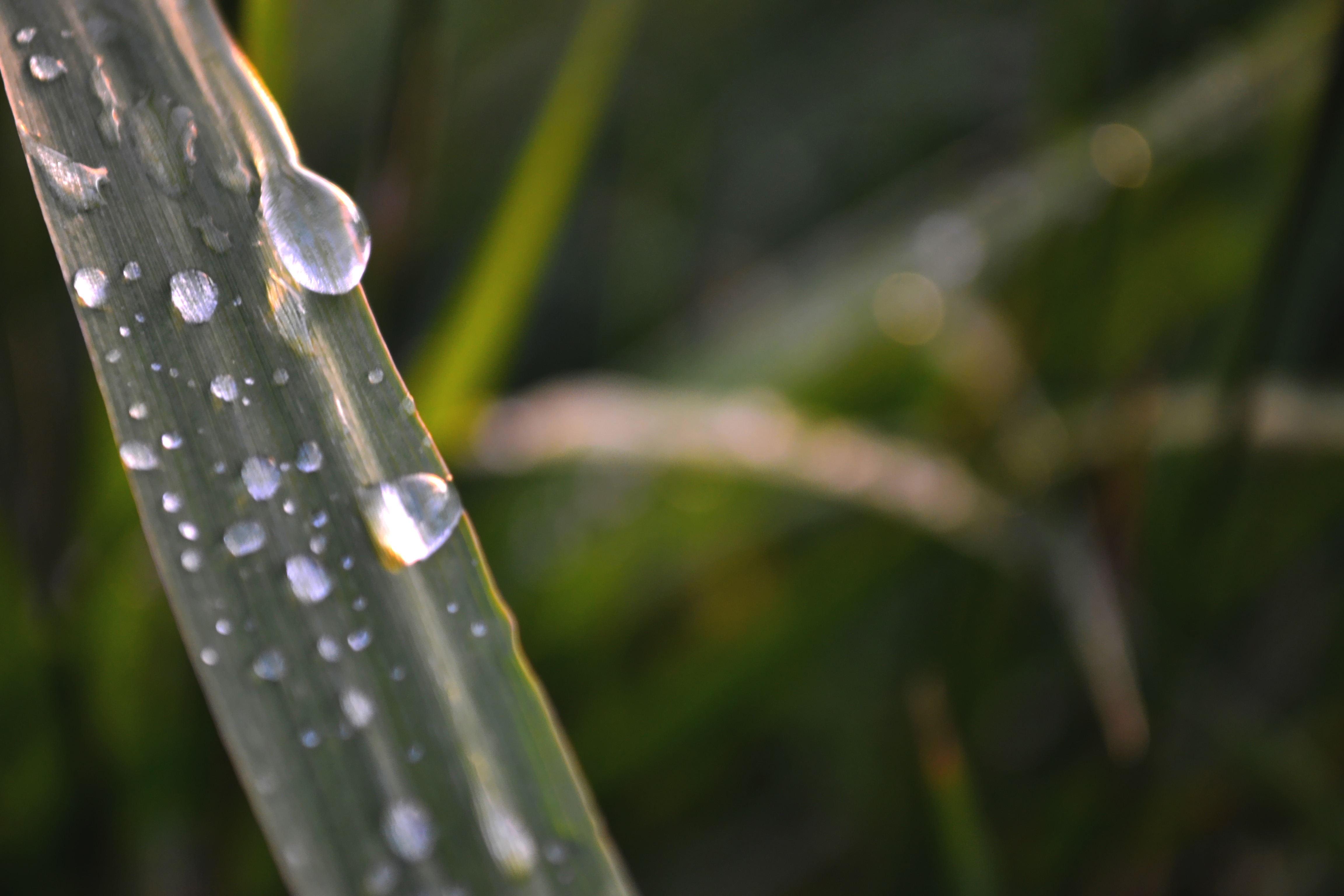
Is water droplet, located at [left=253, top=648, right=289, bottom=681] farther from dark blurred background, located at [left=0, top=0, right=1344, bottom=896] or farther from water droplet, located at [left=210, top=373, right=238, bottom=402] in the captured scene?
dark blurred background, located at [left=0, top=0, right=1344, bottom=896]

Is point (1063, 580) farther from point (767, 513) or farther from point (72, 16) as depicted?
point (72, 16)

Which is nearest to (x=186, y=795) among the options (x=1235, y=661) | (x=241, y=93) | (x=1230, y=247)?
(x=241, y=93)

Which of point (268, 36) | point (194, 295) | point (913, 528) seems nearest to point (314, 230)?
point (194, 295)

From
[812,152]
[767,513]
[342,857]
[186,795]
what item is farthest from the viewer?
[812,152]

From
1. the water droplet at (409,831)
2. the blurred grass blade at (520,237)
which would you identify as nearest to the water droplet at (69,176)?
the water droplet at (409,831)

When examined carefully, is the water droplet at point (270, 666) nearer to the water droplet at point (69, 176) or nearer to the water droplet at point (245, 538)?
the water droplet at point (245, 538)

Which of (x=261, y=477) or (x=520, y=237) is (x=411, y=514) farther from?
(x=520, y=237)
